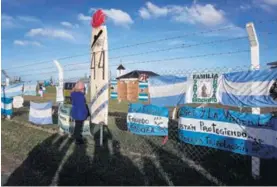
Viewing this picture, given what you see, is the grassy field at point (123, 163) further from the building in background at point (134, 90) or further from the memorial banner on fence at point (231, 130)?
the building in background at point (134, 90)

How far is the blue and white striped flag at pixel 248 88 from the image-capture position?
6.45 m

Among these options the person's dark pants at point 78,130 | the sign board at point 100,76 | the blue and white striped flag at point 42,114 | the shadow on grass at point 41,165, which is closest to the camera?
the shadow on grass at point 41,165

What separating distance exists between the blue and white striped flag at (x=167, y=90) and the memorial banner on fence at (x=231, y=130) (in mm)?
670

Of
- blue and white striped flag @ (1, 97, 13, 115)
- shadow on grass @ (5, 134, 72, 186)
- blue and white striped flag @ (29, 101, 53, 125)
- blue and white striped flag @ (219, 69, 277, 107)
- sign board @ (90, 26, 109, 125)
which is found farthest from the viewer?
blue and white striped flag @ (1, 97, 13, 115)

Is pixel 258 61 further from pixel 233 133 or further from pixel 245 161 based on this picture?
pixel 245 161

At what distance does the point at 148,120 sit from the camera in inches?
399

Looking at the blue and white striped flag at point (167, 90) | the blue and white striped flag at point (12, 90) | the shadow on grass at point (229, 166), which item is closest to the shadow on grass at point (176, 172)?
the shadow on grass at point (229, 166)

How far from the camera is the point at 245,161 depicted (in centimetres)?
723

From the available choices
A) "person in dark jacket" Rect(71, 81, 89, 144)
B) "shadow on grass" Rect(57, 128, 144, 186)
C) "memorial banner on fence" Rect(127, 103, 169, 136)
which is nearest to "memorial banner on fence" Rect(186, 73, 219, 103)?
"memorial banner on fence" Rect(127, 103, 169, 136)

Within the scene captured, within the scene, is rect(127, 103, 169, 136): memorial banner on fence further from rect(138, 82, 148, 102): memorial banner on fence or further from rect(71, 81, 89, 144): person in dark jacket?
rect(138, 82, 148, 102): memorial banner on fence

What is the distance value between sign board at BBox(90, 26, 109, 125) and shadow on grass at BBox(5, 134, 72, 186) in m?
1.20

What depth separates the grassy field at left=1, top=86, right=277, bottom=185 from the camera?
6051 millimetres

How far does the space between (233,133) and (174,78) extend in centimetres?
272

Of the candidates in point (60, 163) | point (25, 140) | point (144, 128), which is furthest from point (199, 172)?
point (25, 140)
